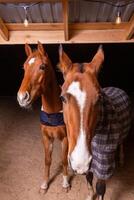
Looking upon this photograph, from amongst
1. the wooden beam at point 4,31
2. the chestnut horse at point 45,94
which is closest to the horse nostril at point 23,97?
the chestnut horse at point 45,94

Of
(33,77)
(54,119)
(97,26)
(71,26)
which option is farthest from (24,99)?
(97,26)

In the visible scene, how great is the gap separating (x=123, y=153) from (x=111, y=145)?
1.25 metres

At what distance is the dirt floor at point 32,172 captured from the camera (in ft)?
9.09

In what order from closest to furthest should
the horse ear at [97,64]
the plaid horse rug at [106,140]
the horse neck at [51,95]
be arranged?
the horse ear at [97,64], the plaid horse rug at [106,140], the horse neck at [51,95]

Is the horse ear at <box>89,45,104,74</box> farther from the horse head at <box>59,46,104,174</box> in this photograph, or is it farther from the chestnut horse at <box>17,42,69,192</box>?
the chestnut horse at <box>17,42,69,192</box>

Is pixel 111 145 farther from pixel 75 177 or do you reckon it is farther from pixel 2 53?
pixel 2 53

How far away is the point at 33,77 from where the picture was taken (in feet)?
7.67

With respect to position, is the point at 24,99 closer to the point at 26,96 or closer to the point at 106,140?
the point at 26,96

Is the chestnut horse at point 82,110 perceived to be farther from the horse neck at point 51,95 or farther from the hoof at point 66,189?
the hoof at point 66,189

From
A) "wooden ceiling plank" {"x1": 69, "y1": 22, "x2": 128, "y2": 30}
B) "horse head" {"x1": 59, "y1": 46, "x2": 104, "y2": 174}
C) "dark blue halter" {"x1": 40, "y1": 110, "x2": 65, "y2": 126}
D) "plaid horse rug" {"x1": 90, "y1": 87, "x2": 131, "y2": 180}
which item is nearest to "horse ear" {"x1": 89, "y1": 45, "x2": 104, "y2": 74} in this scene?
"horse head" {"x1": 59, "y1": 46, "x2": 104, "y2": 174}

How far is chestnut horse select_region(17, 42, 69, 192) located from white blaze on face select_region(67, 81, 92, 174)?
27.4 inches

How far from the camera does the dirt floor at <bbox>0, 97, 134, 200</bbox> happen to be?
2.77 metres

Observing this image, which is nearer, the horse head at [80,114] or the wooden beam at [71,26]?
the horse head at [80,114]

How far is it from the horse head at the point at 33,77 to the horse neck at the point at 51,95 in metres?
0.08
